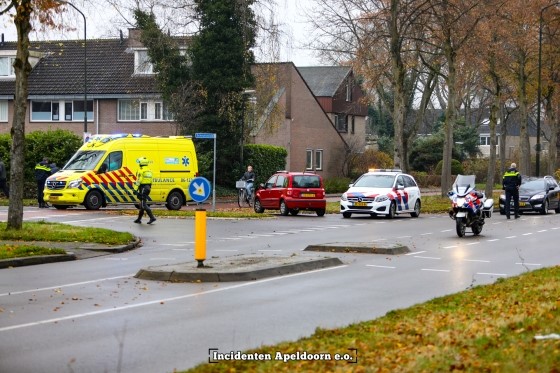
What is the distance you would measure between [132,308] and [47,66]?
167ft

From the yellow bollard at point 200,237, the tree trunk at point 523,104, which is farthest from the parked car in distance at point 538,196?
the yellow bollard at point 200,237

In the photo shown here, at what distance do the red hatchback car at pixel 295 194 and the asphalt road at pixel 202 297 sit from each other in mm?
9830

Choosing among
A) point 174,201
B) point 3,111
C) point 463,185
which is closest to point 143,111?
point 3,111

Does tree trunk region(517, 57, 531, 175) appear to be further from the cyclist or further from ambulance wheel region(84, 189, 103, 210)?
ambulance wheel region(84, 189, 103, 210)

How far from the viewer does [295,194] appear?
35844 millimetres

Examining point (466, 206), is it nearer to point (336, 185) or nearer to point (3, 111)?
point (336, 185)

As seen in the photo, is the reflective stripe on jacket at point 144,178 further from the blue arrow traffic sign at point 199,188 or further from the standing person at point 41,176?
the blue arrow traffic sign at point 199,188

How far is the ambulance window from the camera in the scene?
36.3 metres

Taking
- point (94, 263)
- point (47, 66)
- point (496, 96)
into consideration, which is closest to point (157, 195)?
point (94, 263)

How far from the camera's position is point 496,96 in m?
52.2

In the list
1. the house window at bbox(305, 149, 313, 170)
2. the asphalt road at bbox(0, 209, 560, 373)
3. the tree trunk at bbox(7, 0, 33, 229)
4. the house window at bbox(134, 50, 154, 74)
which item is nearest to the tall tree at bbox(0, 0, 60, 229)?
the tree trunk at bbox(7, 0, 33, 229)

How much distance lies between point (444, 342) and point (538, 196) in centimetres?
3354

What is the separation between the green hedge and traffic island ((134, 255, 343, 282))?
89.1 feet

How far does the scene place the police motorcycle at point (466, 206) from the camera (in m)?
25.8
